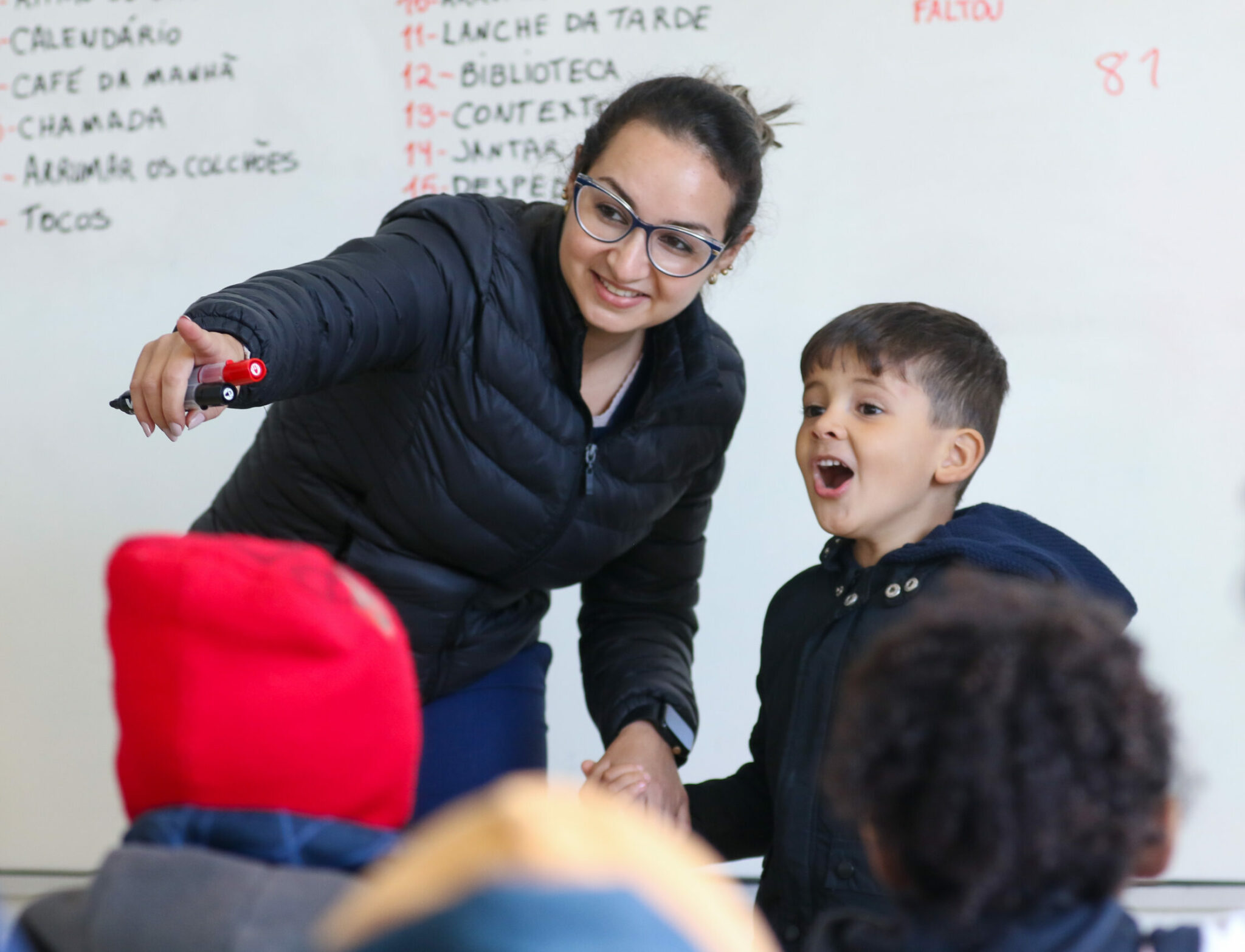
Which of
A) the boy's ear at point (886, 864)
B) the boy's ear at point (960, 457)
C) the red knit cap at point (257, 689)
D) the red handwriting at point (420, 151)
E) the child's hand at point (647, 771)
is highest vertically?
the red handwriting at point (420, 151)

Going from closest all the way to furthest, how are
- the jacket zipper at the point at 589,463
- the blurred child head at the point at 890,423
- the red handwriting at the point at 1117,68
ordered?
the blurred child head at the point at 890,423 → the jacket zipper at the point at 589,463 → the red handwriting at the point at 1117,68

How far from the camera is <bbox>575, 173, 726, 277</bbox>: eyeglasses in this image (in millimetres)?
1340

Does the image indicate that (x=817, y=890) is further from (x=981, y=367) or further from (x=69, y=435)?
(x=69, y=435)

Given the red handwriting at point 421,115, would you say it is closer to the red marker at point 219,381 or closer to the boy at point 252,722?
the red marker at point 219,381

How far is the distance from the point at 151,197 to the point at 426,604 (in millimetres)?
1244

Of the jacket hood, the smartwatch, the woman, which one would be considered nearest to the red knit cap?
the woman

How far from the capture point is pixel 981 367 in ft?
4.43

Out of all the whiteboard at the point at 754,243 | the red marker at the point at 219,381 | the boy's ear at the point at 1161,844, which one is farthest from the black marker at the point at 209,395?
the whiteboard at the point at 754,243

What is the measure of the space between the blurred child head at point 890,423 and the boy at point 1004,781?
1.99ft

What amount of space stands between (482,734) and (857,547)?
56cm

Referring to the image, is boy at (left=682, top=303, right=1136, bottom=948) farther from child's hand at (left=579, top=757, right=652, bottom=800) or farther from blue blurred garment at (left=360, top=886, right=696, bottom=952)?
blue blurred garment at (left=360, top=886, right=696, bottom=952)

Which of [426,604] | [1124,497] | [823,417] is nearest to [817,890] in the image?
[823,417]

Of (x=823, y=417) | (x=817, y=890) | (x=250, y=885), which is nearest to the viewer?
(x=250, y=885)

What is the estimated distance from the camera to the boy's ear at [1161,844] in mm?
642
